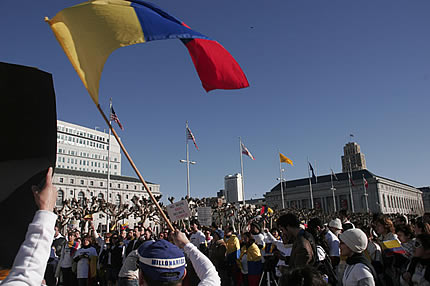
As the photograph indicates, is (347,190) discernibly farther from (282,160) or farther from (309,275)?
(309,275)

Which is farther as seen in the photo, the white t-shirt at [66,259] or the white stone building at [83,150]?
the white stone building at [83,150]

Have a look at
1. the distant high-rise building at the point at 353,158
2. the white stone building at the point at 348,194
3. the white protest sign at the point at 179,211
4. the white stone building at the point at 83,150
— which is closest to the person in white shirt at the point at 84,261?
the white protest sign at the point at 179,211

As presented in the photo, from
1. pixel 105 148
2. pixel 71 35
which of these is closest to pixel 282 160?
pixel 71 35

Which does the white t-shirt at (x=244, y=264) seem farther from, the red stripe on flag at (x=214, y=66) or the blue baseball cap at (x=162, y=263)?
the blue baseball cap at (x=162, y=263)

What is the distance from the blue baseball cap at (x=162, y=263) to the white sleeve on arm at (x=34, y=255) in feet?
2.65

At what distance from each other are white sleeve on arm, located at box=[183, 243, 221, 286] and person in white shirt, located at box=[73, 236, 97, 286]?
372 inches

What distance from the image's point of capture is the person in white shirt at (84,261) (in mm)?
11164

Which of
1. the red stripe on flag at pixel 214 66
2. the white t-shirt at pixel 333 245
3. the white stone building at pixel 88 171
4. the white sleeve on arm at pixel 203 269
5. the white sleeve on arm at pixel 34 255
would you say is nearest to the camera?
the white sleeve on arm at pixel 34 255

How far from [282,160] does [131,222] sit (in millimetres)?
61572

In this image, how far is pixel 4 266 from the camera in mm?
1946

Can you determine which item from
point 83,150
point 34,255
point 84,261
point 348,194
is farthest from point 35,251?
point 83,150

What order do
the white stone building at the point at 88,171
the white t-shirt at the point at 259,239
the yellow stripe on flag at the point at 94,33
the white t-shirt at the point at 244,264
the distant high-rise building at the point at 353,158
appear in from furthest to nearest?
the distant high-rise building at the point at 353,158 → the white stone building at the point at 88,171 → the white t-shirt at the point at 259,239 → the white t-shirt at the point at 244,264 → the yellow stripe on flag at the point at 94,33

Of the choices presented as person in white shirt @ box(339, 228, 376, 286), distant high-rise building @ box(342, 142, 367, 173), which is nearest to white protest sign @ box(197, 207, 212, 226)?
person in white shirt @ box(339, 228, 376, 286)

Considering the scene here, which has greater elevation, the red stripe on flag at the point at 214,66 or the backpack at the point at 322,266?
the red stripe on flag at the point at 214,66
